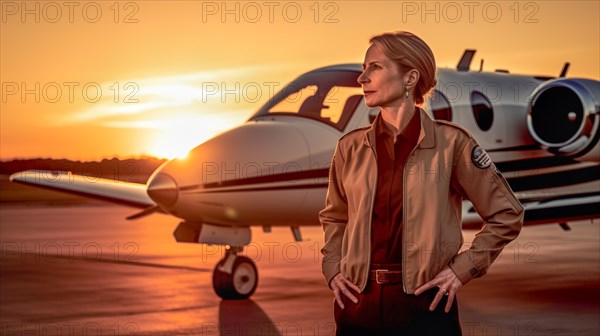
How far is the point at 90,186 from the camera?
15.1 meters

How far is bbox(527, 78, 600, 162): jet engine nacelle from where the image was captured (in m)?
12.4

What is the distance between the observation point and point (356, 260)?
11.6 feet

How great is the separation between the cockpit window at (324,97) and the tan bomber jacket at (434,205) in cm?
806

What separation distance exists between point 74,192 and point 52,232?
957 centimetres

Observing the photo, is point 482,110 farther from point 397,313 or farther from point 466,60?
point 397,313

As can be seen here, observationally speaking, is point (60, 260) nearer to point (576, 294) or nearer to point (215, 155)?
point (215, 155)

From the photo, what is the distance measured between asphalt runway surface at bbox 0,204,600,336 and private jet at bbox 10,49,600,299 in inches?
35.2

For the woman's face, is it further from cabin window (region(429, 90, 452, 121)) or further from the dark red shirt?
cabin window (region(429, 90, 452, 121))

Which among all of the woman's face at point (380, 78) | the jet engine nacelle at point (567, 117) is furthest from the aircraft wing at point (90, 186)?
the woman's face at point (380, 78)

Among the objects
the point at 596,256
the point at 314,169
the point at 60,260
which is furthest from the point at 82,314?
the point at 596,256

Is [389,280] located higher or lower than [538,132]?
higher

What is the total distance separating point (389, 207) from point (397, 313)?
0.35 m

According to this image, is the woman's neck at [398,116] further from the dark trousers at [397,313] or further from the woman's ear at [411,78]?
the dark trousers at [397,313]

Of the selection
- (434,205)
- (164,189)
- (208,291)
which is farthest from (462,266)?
(208,291)
